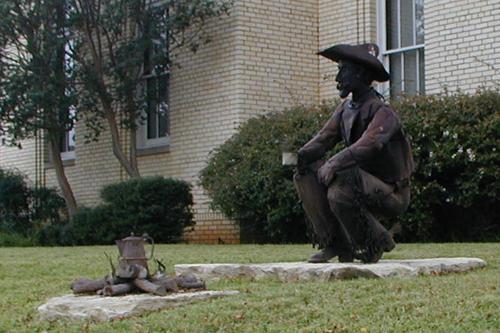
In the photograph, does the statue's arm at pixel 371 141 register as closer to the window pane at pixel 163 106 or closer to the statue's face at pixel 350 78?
the statue's face at pixel 350 78

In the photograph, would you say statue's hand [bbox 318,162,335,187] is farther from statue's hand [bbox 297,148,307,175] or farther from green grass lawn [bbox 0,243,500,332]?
green grass lawn [bbox 0,243,500,332]

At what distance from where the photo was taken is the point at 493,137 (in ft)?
49.8

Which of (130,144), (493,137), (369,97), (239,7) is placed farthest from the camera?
(130,144)

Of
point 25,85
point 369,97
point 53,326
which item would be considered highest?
point 25,85

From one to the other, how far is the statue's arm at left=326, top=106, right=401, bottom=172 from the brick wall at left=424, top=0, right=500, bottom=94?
8190mm

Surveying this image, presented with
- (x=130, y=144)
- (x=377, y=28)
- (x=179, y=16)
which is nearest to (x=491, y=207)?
(x=377, y=28)

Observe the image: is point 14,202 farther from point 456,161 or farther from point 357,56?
point 357,56

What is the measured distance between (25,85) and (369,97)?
1266cm

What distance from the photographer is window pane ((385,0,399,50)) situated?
65.0 feet

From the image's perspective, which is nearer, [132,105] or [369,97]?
[369,97]

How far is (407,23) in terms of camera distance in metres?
19.6

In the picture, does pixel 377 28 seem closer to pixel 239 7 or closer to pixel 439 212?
pixel 239 7

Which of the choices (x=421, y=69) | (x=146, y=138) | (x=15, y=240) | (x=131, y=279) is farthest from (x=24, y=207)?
(x=131, y=279)

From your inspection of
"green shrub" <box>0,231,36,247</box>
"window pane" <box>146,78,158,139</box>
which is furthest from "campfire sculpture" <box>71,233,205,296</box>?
"green shrub" <box>0,231,36,247</box>
